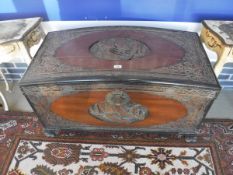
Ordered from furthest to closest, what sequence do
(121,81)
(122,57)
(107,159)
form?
(107,159), (122,57), (121,81)

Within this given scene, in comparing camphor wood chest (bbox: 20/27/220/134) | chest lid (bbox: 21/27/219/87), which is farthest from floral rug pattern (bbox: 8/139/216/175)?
chest lid (bbox: 21/27/219/87)

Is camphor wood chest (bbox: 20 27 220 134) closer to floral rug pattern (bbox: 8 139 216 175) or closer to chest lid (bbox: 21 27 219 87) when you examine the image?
chest lid (bbox: 21 27 219 87)

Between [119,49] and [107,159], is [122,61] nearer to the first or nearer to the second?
[119,49]

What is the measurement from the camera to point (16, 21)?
1.38m

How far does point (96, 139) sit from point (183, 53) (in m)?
0.71

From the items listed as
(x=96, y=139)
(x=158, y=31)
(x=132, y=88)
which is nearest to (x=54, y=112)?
(x=96, y=139)

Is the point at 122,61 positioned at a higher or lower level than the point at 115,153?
higher

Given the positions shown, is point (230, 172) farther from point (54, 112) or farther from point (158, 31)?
point (54, 112)

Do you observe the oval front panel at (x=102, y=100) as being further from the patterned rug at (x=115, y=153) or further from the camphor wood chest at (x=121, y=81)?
the patterned rug at (x=115, y=153)

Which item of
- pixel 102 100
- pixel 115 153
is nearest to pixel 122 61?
pixel 102 100

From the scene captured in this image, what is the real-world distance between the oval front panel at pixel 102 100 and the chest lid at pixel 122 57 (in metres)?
0.11

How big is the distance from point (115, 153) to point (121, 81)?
1.70ft

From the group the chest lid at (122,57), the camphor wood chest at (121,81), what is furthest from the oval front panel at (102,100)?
the chest lid at (122,57)

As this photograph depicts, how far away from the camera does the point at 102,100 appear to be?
111 centimetres
